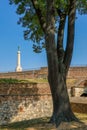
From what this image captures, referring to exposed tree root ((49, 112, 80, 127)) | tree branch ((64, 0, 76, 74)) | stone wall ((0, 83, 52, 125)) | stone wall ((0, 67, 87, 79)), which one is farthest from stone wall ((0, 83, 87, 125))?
stone wall ((0, 67, 87, 79))

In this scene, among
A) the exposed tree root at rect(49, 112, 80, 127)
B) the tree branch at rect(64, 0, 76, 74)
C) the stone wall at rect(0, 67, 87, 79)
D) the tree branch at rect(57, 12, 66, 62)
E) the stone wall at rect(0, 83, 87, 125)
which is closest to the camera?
the exposed tree root at rect(49, 112, 80, 127)

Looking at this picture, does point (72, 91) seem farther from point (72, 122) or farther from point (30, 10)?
point (72, 122)

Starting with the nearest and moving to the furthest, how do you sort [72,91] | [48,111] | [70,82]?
1. [48,111]
2. [72,91]
3. [70,82]

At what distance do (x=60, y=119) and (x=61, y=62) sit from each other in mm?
1914

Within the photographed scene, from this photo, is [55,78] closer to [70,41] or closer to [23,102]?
[70,41]

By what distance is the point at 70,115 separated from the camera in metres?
11.4

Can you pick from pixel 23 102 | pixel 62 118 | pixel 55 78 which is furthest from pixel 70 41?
pixel 23 102

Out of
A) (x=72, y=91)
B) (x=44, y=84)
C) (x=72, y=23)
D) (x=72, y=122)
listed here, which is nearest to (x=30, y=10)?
(x=72, y=23)

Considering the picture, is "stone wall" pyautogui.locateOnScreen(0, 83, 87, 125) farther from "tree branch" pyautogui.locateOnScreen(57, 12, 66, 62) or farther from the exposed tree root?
"tree branch" pyautogui.locateOnScreen(57, 12, 66, 62)

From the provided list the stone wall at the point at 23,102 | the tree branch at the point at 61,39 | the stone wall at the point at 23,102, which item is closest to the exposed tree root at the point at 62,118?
the tree branch at the point at 61,39

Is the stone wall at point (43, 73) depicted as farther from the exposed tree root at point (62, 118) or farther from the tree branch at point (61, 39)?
the exposed tree root at point (62, 118)

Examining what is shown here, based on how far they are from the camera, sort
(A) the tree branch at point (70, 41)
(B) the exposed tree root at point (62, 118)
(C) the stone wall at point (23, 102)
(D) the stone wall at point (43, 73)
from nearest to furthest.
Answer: (B) the exposed tree root at point (62, 118), (A) the tree branch at point (70, 41), (C) the stone wall at point (23, 102), (D) the stone wall at point (43, 73)

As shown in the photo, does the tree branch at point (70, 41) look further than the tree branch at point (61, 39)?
No

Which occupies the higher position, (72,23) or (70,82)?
(72,23)
